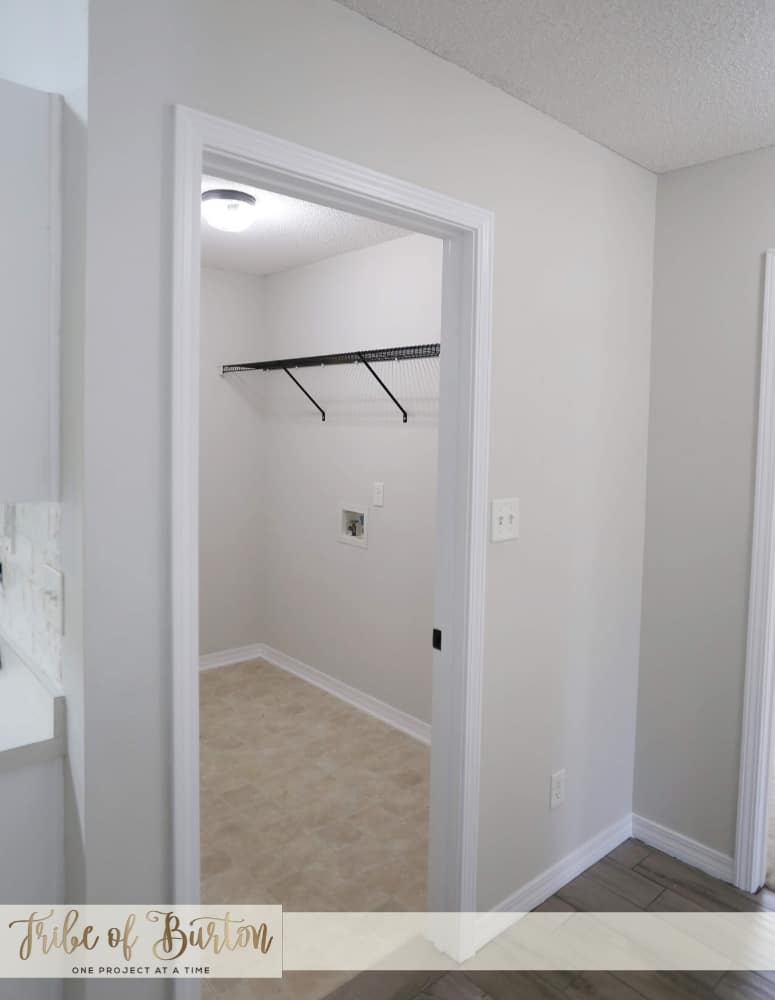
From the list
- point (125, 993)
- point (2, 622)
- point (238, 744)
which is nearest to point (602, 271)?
point (2, 622)

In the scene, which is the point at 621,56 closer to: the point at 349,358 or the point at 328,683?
the point at 349,358

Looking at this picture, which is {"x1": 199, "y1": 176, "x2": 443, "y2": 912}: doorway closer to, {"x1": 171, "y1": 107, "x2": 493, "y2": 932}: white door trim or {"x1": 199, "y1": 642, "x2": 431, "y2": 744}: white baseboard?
{"x1": 199, "y1": 642, "x2": 431, "y2": 744}: white baseboard

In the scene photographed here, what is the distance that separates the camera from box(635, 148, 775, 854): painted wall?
7.55 ft

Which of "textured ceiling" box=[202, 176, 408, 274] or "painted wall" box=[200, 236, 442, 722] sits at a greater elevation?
"textured ceiling" box=[202, 176, 408, 274]

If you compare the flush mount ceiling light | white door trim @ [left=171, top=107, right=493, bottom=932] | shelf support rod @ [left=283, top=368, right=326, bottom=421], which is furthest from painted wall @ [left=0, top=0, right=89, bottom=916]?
shelf support rod @ [left=283, top=368, right=326, bottom=421]

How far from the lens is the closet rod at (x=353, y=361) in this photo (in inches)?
119

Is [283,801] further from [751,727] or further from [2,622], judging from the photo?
[751,727]

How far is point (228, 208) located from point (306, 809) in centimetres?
243

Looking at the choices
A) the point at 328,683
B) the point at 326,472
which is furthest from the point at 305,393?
the point at 328,683

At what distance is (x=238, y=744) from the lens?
331 cm

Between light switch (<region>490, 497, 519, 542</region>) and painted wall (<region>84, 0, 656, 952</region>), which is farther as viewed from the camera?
light switch (<region>490, 497, 519, 542</region>)

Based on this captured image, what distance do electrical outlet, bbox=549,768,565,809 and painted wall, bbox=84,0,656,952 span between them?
0.05 meters

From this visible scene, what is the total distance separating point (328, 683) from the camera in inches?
158

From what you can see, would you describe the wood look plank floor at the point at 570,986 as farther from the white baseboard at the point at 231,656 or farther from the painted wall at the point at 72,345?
the white baseboard at the point at 231,656
